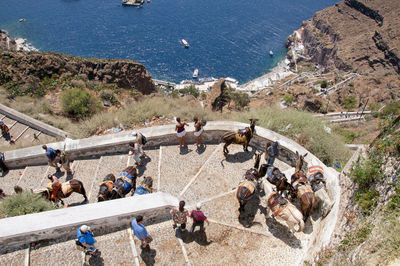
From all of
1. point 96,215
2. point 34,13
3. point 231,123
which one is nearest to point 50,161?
point 96,215

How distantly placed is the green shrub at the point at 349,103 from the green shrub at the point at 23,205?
128 ft

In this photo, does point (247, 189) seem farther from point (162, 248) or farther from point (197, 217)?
point (162, 248)

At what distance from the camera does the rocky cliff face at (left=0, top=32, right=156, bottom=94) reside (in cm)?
1890

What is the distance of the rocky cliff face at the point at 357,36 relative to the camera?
81188 mm

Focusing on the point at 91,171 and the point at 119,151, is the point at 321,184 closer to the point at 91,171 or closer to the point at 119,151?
the point at 119,151

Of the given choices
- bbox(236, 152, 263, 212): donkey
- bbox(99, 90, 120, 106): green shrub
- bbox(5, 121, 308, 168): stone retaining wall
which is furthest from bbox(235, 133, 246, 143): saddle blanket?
bbox(99, 90, 120, 106): green shrub

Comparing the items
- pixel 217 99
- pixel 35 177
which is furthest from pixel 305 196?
pixel 217 99

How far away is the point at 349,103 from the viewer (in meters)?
37.4

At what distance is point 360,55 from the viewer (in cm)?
8619

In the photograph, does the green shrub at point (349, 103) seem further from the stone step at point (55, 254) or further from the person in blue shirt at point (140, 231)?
the stone step at point (55, 254)

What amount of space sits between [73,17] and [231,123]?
332 feet

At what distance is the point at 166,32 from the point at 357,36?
234 feet

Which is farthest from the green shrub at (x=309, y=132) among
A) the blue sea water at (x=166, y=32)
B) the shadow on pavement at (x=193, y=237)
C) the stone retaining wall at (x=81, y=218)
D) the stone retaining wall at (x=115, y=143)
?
the blue sea water at (x=166, y=32)

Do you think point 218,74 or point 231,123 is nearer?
point 231,123
